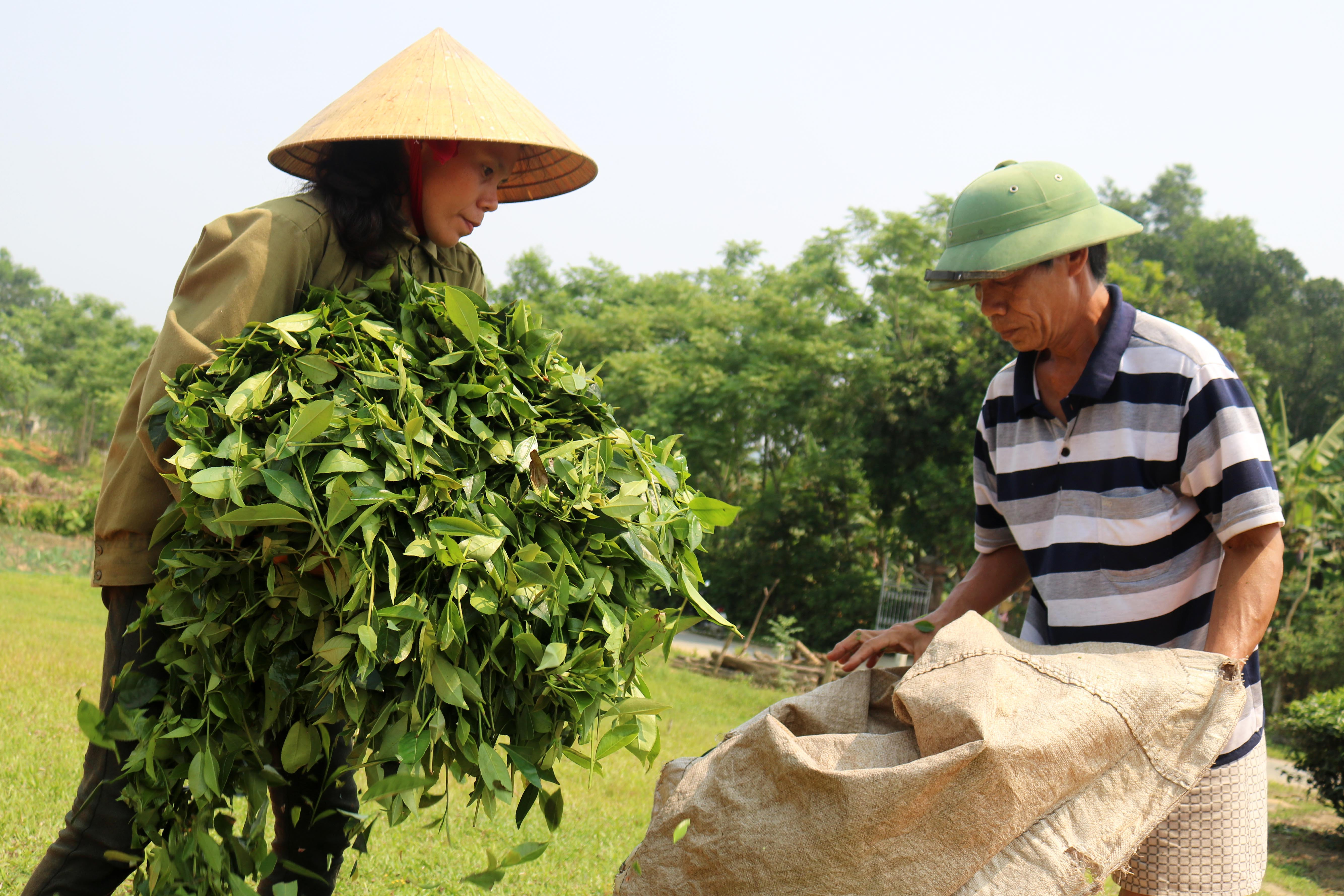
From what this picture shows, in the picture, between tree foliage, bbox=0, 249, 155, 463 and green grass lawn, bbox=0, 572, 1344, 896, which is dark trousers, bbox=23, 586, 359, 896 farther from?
tree foliage, bbox=0, 249, 155, 463

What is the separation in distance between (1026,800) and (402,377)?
1274mm

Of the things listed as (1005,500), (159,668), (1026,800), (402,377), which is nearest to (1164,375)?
(1005,500)

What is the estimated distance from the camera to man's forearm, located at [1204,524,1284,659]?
1819mm

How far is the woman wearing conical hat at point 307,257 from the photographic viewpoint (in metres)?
1.88

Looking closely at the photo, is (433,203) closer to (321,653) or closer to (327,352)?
(327,352)

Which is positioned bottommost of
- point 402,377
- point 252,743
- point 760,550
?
point 760,550

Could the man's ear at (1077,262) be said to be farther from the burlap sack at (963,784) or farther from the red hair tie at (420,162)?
the red hair tie at (420,162)

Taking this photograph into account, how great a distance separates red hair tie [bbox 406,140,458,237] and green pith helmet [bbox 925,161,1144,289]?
3.49 ft

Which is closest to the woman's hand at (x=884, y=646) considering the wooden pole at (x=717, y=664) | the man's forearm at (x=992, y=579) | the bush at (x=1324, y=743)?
the man's forearm at (x=992, y=579)

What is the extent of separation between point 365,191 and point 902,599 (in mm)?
20761

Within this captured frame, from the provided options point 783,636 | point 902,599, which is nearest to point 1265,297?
point 902,599

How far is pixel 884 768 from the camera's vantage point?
1590 mm

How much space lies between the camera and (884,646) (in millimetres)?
2199

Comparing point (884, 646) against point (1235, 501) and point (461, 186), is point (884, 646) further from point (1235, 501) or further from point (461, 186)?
point (461, 186)
